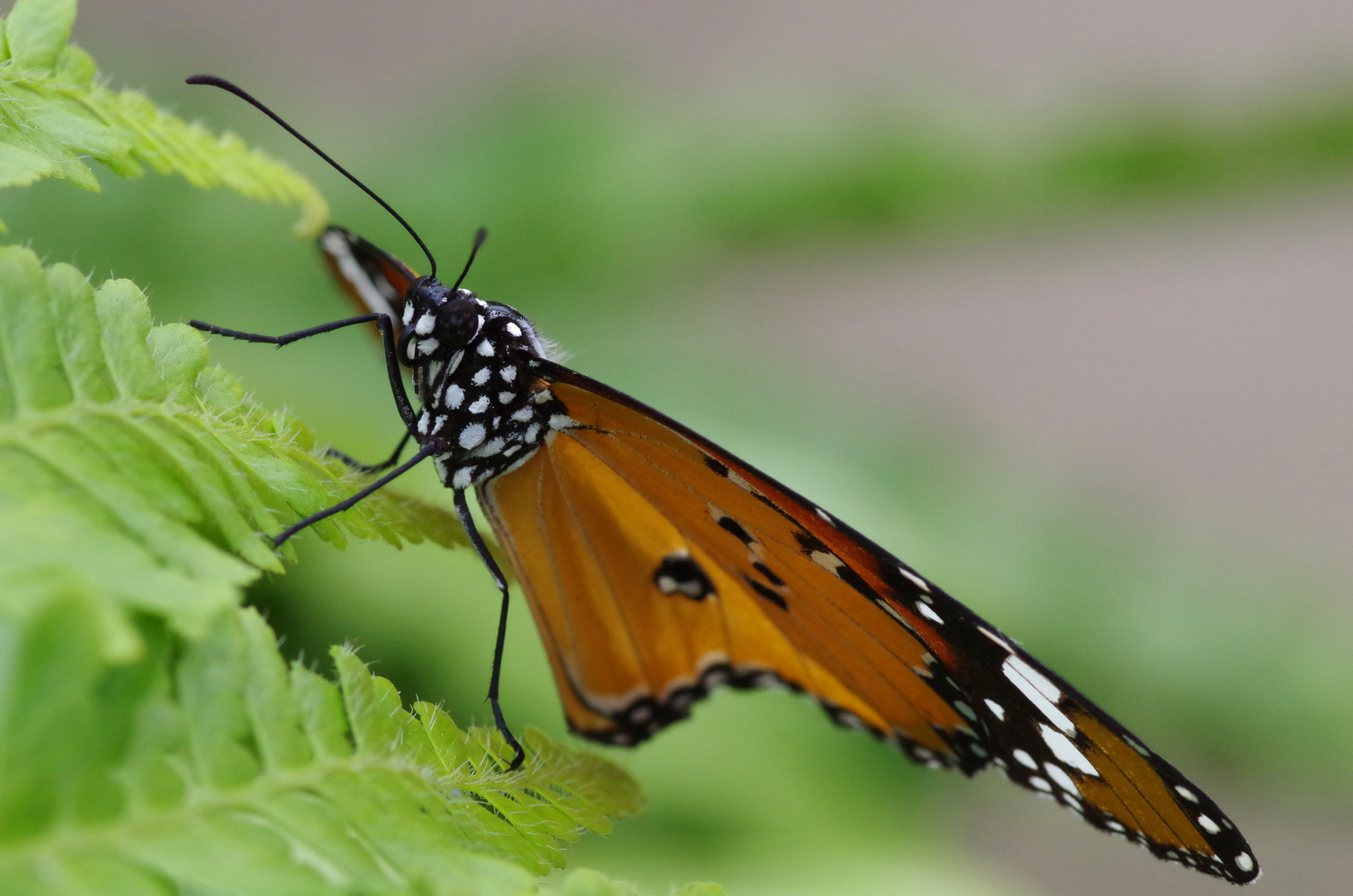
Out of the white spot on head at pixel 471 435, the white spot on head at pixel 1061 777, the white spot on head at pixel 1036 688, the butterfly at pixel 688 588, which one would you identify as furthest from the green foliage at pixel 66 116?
the white spot on head at pixel 1061 777

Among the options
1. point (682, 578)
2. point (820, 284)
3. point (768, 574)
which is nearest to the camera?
point (768, 574)

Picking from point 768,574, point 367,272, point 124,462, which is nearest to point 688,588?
point 768,574

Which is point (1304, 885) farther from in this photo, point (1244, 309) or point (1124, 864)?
point (1244, 309)

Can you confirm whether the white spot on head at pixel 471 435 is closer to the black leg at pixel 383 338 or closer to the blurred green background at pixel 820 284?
the black leg at pixel 383 338

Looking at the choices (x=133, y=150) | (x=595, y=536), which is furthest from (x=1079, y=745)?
(x=133, y=150)

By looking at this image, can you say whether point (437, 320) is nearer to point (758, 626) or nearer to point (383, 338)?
point (383, 338)

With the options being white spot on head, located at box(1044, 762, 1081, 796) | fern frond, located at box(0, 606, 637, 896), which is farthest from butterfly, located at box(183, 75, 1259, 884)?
fern frond, located at box(0, 606, 637, 896)
